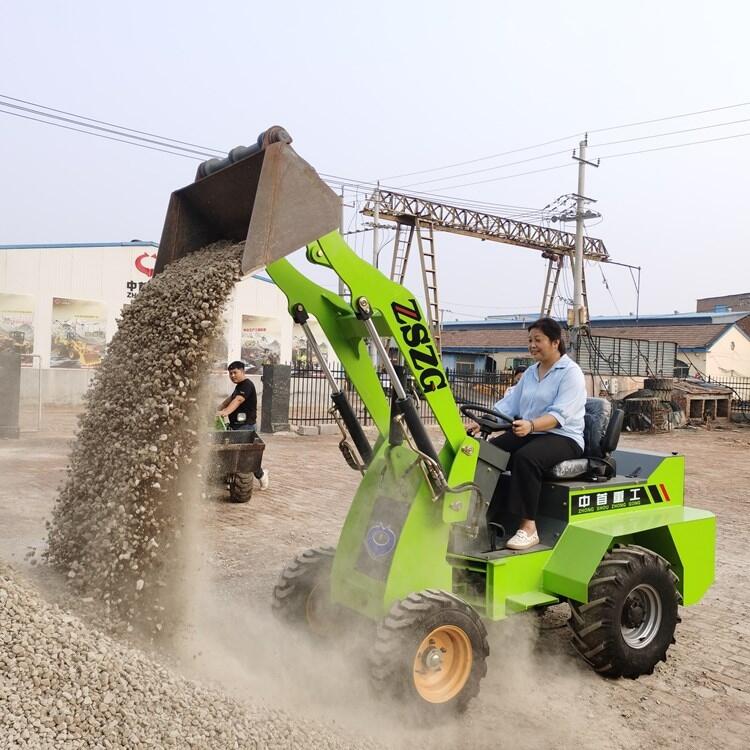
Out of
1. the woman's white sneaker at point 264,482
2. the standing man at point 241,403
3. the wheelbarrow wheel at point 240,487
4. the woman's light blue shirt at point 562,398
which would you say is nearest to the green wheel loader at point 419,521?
the woman's light blue shirt at point 562,398

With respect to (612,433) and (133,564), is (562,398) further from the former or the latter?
(133,564)

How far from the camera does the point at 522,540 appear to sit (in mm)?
4109

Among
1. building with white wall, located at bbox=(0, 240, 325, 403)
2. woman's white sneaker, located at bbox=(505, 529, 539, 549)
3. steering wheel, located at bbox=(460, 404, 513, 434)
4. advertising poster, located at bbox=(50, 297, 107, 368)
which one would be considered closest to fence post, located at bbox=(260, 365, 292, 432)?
building with white wall, located at bbox=(0, 240, 325, 403)

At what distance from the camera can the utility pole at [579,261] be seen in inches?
887

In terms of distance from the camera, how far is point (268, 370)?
15203mm

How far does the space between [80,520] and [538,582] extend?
8.57 feet

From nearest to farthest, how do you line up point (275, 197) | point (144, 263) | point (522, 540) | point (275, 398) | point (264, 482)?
point (275, 197) → point (522, 540) → point (264, 482) → point (275, 398) → point (144, 263)

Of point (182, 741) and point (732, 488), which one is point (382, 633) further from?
point (732, 488)

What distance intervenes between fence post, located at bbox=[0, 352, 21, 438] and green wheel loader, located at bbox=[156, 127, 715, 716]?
10391mm

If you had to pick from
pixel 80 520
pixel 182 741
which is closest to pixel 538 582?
pixel 182 741

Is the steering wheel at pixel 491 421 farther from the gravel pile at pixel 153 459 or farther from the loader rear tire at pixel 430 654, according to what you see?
the gravel pile at pixel 153 459

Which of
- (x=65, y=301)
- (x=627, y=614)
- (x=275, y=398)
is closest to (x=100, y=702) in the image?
(x=627, y=614)

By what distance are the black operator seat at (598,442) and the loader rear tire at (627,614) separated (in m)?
0.52

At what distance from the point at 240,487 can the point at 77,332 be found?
13656 mm
